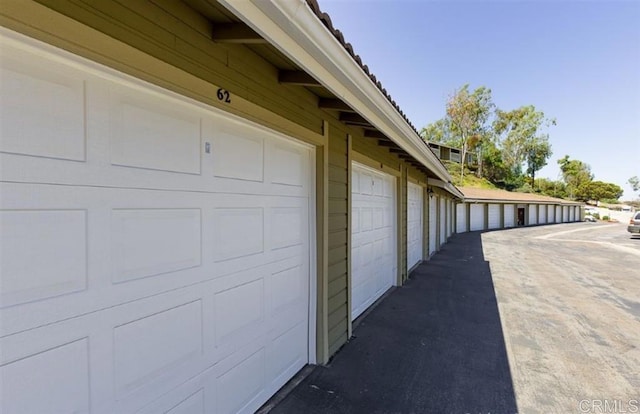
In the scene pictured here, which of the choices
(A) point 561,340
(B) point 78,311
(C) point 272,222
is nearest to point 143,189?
(B) point 78,311

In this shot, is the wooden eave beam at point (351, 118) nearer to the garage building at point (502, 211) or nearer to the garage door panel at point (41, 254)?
the garage door panel at point (41, 254)

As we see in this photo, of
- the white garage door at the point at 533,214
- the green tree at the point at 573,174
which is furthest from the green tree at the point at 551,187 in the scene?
the white garage door at the point at 533,214

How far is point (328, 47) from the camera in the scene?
192cm

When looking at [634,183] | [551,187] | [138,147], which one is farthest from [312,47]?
[634,183]

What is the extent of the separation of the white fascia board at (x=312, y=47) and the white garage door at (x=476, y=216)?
74.4 ft

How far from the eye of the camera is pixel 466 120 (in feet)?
133

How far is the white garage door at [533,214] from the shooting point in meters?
29.7

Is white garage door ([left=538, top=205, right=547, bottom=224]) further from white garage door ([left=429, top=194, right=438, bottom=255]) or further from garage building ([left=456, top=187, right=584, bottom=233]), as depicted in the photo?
white garage door ([left=429, top=194, right=438, bottom=255])

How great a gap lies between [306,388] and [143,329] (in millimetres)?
1841

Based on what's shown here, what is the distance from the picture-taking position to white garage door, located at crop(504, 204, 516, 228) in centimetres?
2680

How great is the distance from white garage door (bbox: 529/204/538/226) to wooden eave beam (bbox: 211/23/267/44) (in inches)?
1336

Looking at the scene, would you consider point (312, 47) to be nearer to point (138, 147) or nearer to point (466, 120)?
point (138, 147)

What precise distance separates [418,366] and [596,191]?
68525 millimetres

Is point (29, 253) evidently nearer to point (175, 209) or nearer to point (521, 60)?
point (175, 209)
